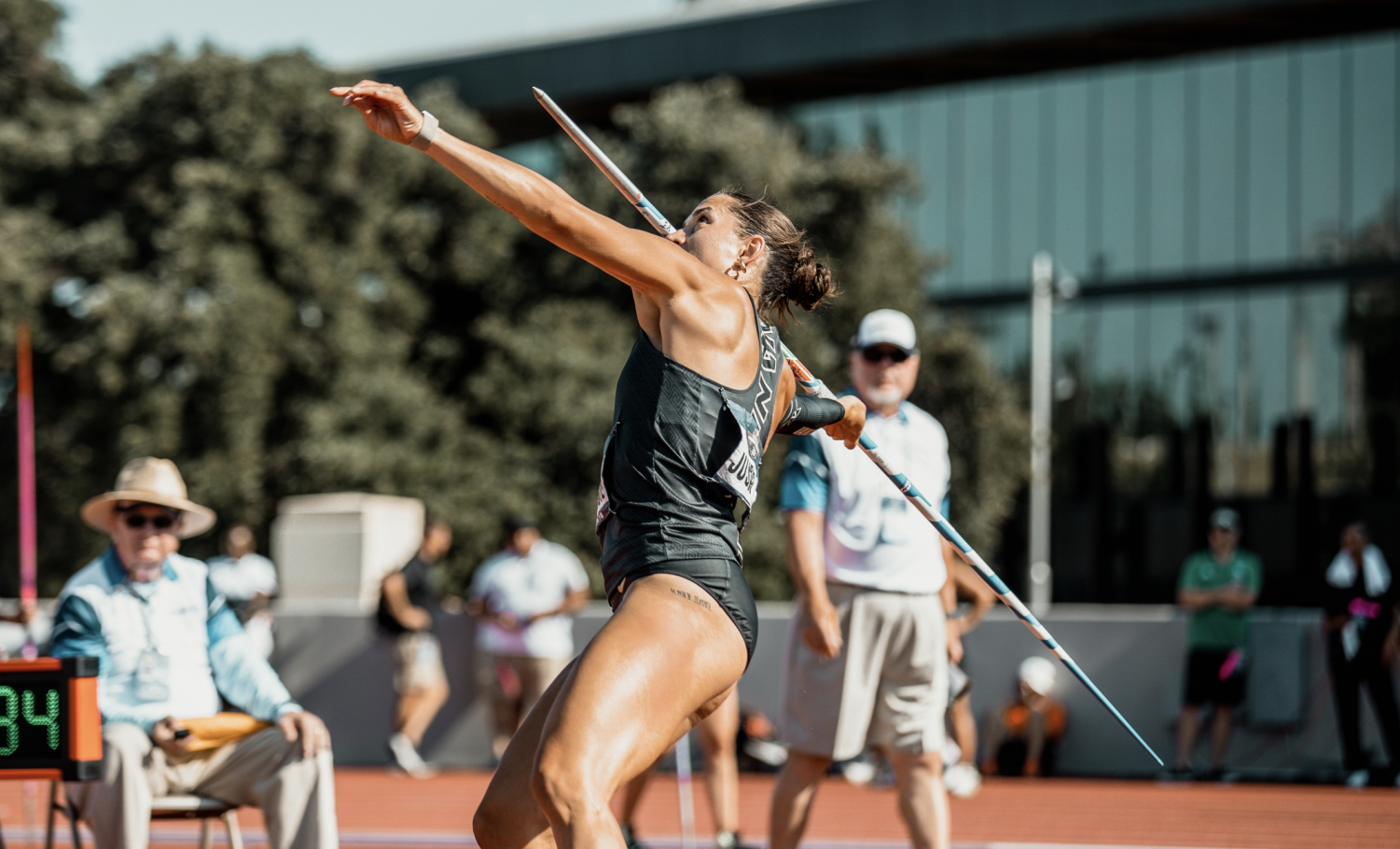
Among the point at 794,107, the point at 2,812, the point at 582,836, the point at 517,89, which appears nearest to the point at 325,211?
the point at 517,89

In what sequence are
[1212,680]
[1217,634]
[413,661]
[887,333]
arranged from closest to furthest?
[887,333]
[1212,680]
[1217,634]
[413,661]

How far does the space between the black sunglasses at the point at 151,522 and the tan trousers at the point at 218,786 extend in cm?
62

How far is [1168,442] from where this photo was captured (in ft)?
116

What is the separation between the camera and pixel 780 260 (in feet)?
12.8

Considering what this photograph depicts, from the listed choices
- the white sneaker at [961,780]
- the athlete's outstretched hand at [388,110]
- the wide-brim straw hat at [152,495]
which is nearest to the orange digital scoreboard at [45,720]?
the wide-brim straw hat at [152,495]

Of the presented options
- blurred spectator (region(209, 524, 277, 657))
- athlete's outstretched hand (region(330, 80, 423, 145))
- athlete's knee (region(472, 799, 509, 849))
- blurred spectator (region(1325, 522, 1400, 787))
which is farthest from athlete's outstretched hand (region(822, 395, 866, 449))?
blurred spectator (region(209, 524, 277, 657))

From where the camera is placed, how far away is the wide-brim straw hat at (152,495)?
5.26 metres

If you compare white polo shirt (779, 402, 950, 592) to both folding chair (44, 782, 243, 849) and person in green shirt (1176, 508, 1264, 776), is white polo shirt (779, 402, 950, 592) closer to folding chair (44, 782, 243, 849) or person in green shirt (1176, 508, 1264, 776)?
folding chair (44, 782, 243, 849)

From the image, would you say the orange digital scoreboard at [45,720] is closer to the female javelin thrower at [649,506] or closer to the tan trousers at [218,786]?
the tan trousers at [218,786]

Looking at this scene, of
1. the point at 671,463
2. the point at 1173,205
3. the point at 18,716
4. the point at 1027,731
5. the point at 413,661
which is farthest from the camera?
the point at 1173,205

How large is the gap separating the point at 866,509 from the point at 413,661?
7587 millimetres

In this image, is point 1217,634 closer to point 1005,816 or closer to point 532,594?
point 1005,816

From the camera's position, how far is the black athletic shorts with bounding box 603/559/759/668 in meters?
3.44

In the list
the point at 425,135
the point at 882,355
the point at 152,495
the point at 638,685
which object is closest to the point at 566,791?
the point at 638,685
